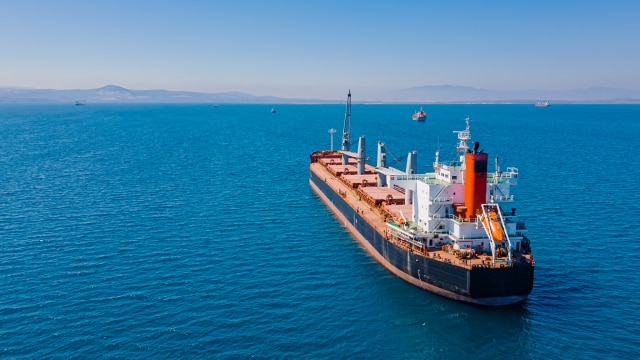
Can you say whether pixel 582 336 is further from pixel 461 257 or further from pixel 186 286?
pixel 186 286

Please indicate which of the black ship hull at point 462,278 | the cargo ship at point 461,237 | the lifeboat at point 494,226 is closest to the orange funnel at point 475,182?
the cargo ship at point 461,237

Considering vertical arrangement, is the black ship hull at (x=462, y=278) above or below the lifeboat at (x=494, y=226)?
below

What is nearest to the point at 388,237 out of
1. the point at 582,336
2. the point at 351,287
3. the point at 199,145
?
the point at 351,287

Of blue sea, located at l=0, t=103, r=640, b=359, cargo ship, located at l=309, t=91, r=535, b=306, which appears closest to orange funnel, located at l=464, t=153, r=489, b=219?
cargo ship, located at l=309, t=91, r=535, b=306

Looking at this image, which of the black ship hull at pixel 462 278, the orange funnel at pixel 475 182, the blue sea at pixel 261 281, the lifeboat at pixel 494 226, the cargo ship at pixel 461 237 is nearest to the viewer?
the blue sea at pixel 261 281

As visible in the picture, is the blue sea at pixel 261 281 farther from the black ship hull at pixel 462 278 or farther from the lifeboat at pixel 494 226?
the lifeboat at pixel 494 226

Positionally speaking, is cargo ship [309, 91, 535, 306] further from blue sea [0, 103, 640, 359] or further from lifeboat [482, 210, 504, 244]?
blue sea [0, 103, 640, 359]

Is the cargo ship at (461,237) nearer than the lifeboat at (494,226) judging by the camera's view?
Yes

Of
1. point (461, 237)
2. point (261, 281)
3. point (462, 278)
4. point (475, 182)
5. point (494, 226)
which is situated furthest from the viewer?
point (261, 281)

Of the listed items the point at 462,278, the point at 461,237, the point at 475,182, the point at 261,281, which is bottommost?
the point at 261,281

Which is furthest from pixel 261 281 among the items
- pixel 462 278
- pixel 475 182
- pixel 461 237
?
pixel 475 182

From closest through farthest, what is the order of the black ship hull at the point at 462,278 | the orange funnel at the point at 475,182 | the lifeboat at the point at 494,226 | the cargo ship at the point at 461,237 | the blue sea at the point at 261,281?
1. the blue sea at the point at 261,281
2. the black ship hull at the point at 462,278
3. the cargo ship at the point at 461,237
4. the lifeboat at the point at 494,226
5. the orange funnel at the point at 475,182

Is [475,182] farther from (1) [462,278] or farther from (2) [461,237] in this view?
(1) [462,278]

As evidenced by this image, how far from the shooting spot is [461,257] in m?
40.6
